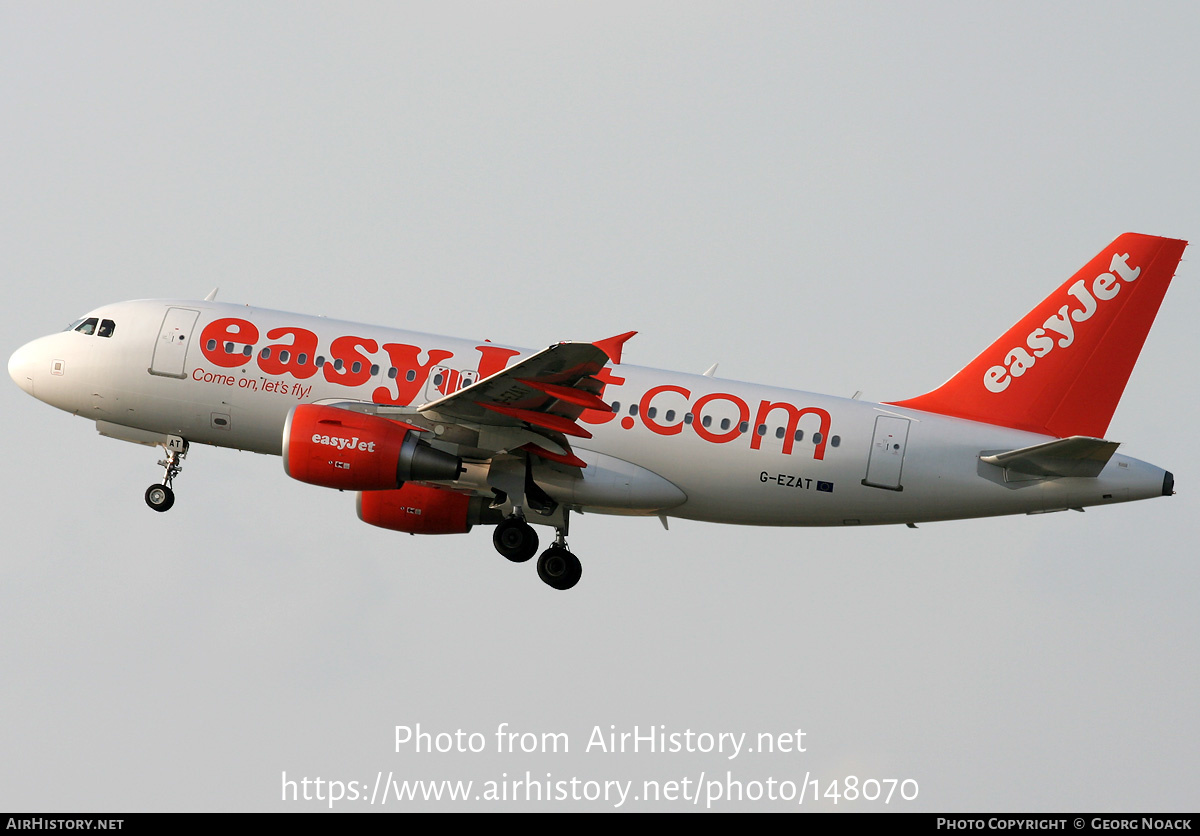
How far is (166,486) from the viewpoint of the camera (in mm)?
37094

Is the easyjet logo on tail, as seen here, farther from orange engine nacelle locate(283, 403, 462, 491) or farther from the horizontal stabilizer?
orange engine nacelle locate(283, 403, 462, 491)

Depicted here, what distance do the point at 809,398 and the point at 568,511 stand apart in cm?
645

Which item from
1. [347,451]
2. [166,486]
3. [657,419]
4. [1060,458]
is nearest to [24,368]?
[166,486]

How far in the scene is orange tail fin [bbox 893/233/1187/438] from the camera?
3534 cm

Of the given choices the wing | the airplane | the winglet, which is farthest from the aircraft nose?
the winglet

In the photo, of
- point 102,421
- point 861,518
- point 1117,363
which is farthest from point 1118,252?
point 102,421

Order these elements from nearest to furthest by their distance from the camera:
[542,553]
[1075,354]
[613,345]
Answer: [613,345]
[1075,354]
[542,553]

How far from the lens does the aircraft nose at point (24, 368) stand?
3741 cm

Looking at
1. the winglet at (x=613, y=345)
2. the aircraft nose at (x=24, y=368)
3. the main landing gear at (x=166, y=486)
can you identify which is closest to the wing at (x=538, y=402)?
the winglet at (x=613, y=345)

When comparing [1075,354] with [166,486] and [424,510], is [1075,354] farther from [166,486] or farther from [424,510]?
[166,486]

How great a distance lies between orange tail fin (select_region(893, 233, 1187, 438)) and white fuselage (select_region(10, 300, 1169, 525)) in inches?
29.6

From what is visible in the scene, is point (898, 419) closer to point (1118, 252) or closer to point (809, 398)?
point (809, 398)

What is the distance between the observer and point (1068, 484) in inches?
1335

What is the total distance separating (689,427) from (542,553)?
16.9ft
